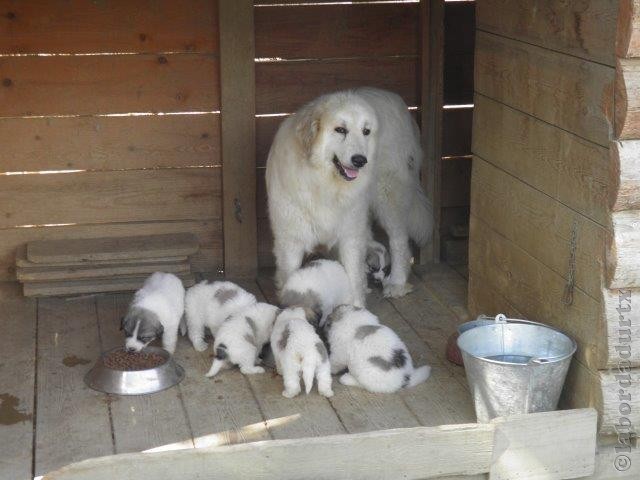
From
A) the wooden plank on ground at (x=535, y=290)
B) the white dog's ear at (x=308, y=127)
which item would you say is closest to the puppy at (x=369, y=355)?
the wooden plank on ground at (x=535, y=290)

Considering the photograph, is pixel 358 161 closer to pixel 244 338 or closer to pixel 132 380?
pixel 244 338

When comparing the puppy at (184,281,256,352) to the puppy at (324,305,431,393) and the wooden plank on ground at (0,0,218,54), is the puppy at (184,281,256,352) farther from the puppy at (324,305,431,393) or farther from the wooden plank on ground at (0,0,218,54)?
the wooden plank on ground at (0,0,218,54)

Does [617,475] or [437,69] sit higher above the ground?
[437,69]

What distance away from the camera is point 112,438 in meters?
4.19

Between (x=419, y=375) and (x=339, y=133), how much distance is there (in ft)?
4.40

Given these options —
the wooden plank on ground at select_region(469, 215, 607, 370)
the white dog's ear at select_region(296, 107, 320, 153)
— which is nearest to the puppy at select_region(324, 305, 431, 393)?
the wooden plank on ground at select_region(469, 215, 607, 370)

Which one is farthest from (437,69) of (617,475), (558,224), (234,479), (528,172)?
(234,479)

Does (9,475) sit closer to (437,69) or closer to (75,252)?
(75,252)

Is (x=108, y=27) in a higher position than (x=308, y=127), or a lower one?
higher

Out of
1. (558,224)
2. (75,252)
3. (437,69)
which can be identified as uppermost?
(437,69)

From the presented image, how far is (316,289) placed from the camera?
5094mm

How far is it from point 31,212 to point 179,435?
2.35m

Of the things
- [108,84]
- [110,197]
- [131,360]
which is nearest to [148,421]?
[131,360]

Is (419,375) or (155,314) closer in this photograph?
(419,375)
